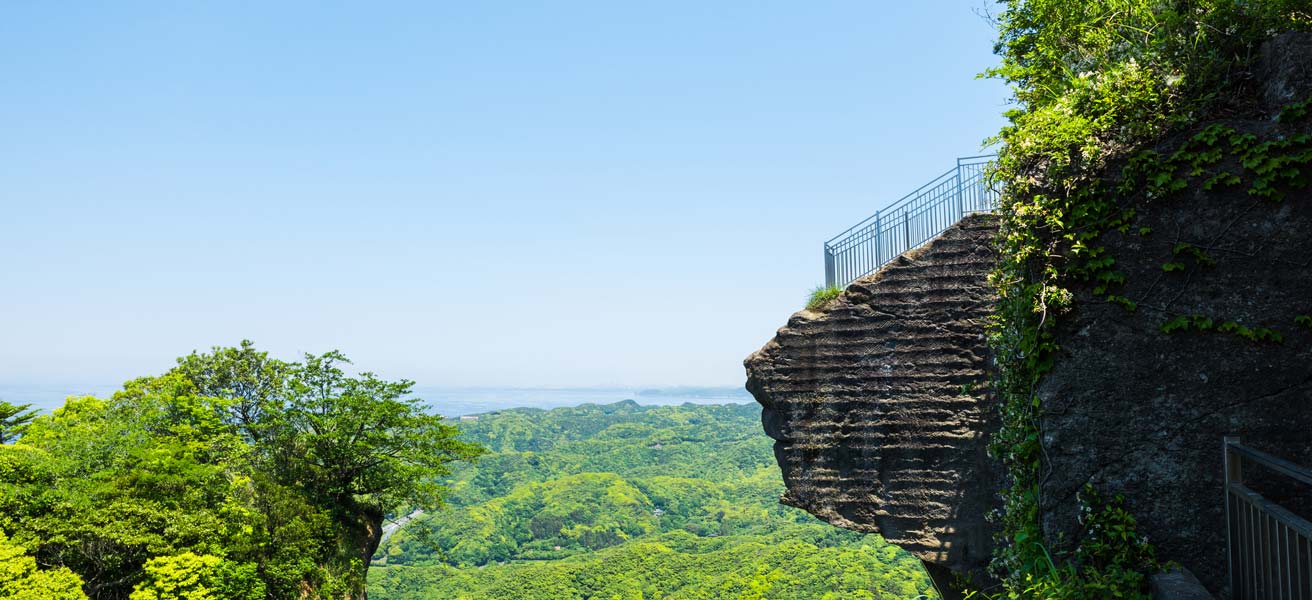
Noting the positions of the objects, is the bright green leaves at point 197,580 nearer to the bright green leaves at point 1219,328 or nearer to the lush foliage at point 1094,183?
the lush foliage at point 1094,183

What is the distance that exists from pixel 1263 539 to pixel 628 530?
86851 mm

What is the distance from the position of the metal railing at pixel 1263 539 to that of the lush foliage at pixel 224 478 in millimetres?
14753

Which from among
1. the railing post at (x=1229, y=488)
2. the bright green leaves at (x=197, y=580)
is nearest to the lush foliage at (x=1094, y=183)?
the railing post at (x=1229, y=488)

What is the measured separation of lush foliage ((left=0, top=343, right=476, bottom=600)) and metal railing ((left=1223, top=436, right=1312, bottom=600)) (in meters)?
14.8

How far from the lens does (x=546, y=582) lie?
62.1m

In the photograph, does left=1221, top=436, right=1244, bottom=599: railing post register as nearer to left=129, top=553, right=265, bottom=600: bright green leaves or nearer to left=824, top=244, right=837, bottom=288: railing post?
left=824, top=244, right=837, bottom=288: railing post

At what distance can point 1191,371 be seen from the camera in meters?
4.27

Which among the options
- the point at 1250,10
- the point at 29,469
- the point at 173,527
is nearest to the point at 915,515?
the point at 1250,10

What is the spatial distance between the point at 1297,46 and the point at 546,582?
63.8 m

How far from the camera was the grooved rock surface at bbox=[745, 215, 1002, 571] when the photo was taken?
8414 mm

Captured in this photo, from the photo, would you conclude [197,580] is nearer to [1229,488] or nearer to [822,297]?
[822,297]

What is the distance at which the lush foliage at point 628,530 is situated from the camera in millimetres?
54781

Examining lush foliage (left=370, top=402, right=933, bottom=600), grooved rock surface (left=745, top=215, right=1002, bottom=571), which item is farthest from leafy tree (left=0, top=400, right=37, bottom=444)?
grooved rock surface (left=745, top=215, right=1002, bottom=571)

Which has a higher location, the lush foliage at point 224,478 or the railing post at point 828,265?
the railing post at point 828,265
